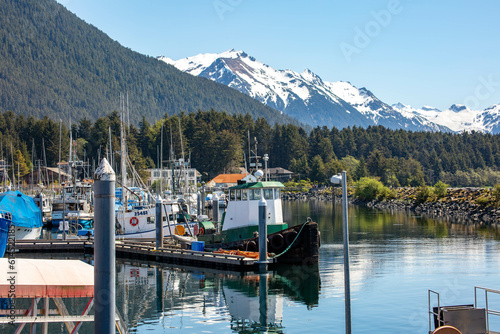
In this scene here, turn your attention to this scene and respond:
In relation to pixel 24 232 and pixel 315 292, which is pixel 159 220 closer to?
pixel 315 292

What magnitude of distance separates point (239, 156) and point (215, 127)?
14.8 m

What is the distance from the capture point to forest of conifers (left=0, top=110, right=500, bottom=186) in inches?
5153

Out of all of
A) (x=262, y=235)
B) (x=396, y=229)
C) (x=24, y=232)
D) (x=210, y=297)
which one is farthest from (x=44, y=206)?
(x=210, y=297)

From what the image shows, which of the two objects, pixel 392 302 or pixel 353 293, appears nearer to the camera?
pixel 392 302

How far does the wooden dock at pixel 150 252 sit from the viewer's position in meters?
29.7

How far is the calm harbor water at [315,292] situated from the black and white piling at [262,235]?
0.76 meters

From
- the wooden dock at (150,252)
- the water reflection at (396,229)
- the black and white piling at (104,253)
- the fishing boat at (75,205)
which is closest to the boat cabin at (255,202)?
the wooden dock at (150,252)

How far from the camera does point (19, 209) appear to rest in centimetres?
4253

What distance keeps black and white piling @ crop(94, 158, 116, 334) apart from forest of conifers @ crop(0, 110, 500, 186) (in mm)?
107732

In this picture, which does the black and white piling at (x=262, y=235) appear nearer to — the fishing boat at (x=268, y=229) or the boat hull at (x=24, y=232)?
the fishing boat at (x=268, y=229)

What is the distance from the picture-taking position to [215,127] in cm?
15762

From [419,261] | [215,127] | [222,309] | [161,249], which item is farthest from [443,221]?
[215,127]

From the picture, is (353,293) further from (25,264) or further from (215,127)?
(215,127)

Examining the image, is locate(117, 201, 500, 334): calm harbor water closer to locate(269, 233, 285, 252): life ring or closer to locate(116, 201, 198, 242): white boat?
locate(269, 233, 285, 252): life ring
